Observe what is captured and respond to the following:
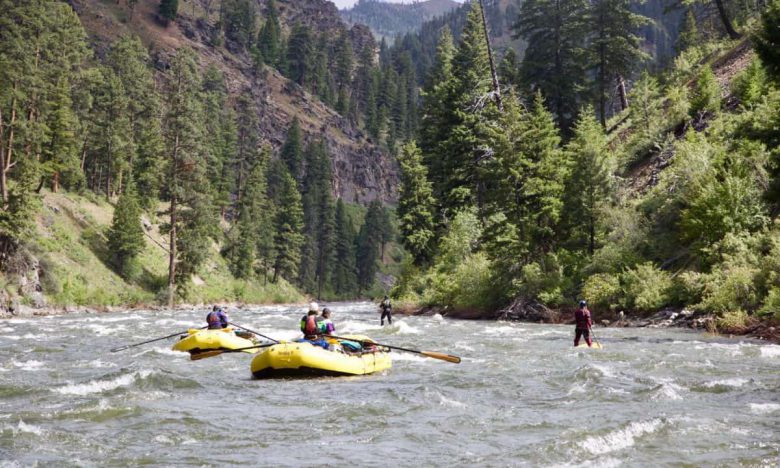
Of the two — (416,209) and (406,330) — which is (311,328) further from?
(416,209)

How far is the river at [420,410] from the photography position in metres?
9.05

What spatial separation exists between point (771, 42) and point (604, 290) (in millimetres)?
12468

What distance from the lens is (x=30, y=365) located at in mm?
17703

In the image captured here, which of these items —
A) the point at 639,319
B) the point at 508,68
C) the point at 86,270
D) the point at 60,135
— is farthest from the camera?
the point at 508,68

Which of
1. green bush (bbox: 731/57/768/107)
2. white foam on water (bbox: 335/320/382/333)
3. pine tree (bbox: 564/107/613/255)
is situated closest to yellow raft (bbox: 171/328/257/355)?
white foam on water (bbox: 335/320/382/333)

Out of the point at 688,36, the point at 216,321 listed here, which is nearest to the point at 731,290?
the point at 216,321

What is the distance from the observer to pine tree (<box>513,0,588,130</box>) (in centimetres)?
4988

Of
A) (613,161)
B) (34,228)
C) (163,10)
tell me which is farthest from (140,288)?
(163,10)

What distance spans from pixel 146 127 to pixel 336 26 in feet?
381

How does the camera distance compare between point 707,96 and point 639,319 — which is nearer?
point 639,319

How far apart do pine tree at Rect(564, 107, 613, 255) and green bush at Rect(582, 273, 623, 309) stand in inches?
139

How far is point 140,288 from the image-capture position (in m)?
54.3

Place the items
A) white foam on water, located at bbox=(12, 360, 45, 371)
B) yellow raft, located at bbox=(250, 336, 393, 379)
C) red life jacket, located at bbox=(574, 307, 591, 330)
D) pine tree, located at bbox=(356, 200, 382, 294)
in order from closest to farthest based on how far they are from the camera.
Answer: yellow raft, located at bbox=(250, 336, 393, 379) → white foam on water, located at bbox=(12, 360, 45, 371) → red life jacket, located at bbox=(574, 307, 591, 330) → pine tree, located at bbox=(356, 200, 382, 294)

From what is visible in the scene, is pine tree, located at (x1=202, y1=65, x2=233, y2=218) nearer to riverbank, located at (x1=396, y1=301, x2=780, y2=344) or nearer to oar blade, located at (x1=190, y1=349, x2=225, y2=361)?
riverbank, located at (x1=396, y1=301, x2=780, y2=344)
